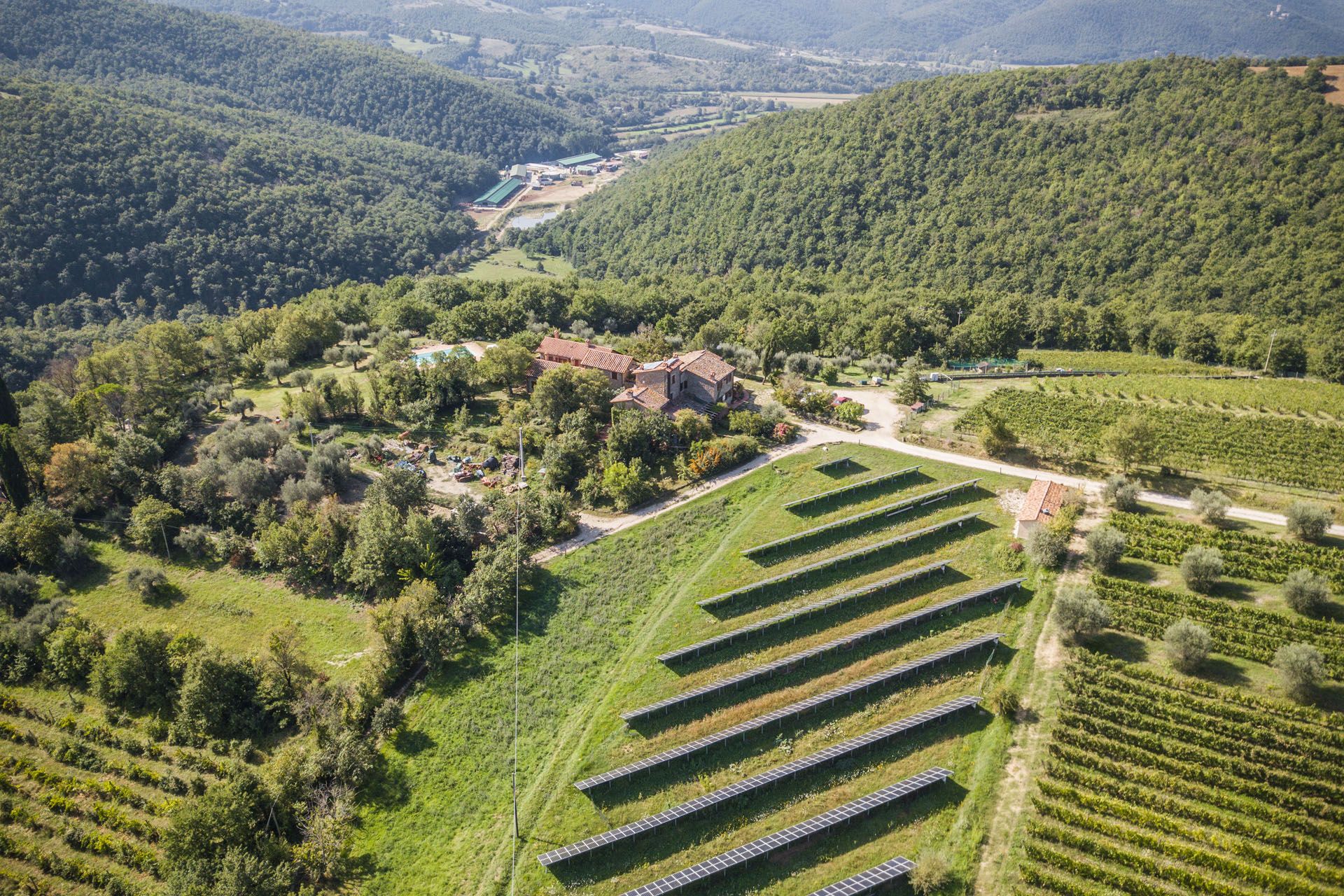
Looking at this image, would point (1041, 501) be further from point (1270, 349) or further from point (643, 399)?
point (1270, 349)

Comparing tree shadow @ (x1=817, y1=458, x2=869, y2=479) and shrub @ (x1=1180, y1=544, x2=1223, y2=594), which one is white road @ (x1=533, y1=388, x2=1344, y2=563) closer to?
tree shadow @ (x1=817, y1=458, x2=869, y2=479)

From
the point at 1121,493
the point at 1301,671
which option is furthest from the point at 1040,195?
the point at 1301,671

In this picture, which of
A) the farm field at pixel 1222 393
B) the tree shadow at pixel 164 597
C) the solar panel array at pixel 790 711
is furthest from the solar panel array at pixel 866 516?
the tree shadow at pixel 164 597

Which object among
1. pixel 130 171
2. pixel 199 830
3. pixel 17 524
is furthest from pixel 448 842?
pixel 130 171

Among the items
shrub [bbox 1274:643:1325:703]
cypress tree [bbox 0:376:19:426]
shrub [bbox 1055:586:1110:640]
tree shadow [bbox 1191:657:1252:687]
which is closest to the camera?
shrub [bbox 1274:643:1325:703]

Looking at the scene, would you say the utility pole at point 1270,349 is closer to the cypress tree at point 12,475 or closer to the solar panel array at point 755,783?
the solar panel array at point 755,783

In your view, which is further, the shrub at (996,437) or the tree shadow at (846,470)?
the tree shadow at (846,470)

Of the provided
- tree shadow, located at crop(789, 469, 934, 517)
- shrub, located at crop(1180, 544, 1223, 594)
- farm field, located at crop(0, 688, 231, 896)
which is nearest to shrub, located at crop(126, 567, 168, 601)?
farm field, located at crop(0, 688, 231, 896)
